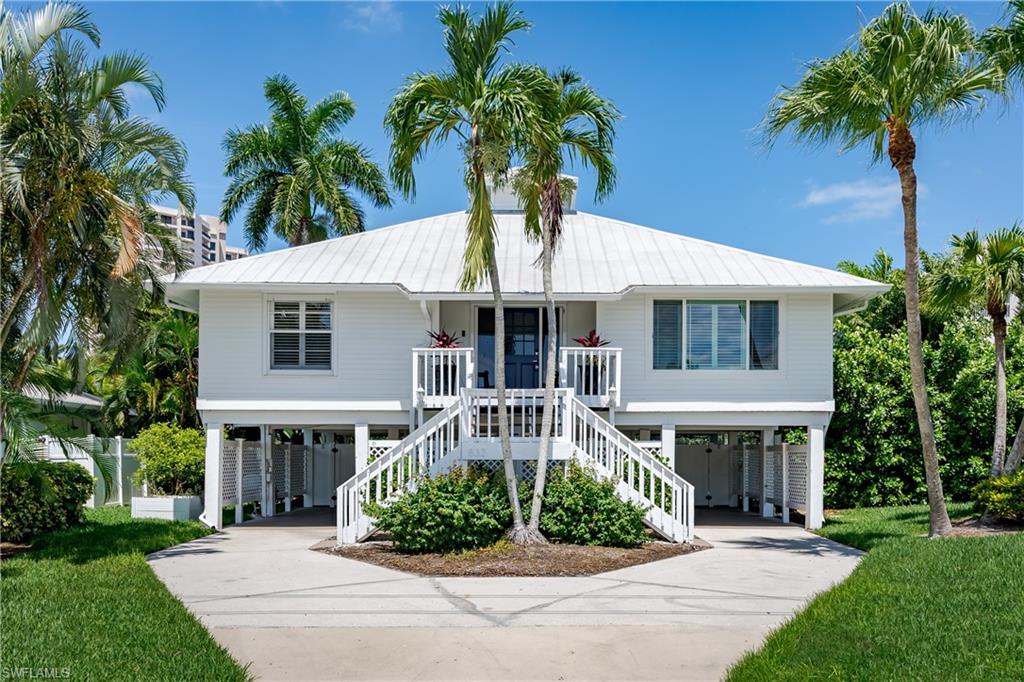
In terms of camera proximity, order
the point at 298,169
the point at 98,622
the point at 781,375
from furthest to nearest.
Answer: the point at 298,169, the point at 781,375, the point at 98,622

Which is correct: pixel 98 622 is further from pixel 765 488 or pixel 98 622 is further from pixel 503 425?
pixel 765 488

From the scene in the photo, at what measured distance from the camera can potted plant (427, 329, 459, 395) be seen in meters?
17.2

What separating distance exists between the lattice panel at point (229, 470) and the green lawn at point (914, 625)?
1210 cm

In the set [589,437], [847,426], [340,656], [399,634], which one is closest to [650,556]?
[589,437]

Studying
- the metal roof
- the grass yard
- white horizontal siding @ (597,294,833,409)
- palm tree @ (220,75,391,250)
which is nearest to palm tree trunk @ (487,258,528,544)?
the metal roof

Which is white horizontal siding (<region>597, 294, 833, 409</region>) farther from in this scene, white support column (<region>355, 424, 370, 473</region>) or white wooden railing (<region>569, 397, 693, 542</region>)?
white support column (<region>355, 424, 370, 473</region>)

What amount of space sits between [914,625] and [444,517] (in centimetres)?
713

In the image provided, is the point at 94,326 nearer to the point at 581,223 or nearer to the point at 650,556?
the point at 650,556

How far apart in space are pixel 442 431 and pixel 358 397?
3.23 meters

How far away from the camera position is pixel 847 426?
875 inches

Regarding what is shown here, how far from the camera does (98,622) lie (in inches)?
337

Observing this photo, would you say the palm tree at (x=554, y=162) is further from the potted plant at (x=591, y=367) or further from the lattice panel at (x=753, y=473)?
the lattice panel at (x=753, y=473)

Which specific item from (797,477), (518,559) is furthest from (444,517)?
(797,477)

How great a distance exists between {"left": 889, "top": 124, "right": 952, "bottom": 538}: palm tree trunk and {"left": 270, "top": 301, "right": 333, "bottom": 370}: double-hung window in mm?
10439
